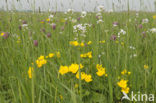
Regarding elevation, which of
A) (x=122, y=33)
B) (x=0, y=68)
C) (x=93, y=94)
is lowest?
(x=93, y=94)

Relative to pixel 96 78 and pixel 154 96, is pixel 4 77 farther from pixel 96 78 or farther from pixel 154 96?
pixel 154 96

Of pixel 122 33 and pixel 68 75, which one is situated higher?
pixel 122 33

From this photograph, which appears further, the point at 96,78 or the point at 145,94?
the point at 96,78

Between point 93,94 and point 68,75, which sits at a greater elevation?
point 68,75

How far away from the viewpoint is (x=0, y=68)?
150cm

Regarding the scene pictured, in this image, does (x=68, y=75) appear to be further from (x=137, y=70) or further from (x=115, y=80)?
(x=137, y=70)

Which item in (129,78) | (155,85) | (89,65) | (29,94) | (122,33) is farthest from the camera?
(122,33)

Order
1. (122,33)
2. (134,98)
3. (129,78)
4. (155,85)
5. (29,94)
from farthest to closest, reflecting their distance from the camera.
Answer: (122,33), (129,78), (155,85), (134,98), (29,94)

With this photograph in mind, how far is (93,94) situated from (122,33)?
1.07m

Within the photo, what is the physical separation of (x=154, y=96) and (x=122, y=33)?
1.04m

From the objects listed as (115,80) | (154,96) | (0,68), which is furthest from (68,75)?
(0,68)

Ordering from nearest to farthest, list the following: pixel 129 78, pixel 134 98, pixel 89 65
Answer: pixel 134 98
pixel 129 78
pixel 89 65

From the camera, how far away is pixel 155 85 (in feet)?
3.57

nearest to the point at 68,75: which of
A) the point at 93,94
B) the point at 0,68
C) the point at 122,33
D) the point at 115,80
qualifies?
the point at 93,94
